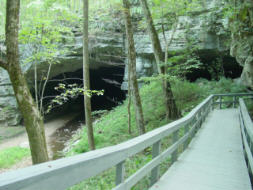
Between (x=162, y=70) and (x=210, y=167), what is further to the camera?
(x=162, y=70)

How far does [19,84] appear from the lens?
473cm

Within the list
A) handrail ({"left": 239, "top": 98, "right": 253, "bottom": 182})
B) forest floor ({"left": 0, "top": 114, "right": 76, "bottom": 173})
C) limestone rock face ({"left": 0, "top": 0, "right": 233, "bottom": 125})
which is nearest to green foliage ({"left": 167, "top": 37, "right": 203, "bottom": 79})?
limestone rock face ({"left": 0, "top": 0, "right": 233, "bottom": 125})

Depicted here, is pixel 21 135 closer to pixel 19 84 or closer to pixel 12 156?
pixel 12 156

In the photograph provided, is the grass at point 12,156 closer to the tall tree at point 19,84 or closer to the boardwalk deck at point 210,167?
the tall tree at point 19,84

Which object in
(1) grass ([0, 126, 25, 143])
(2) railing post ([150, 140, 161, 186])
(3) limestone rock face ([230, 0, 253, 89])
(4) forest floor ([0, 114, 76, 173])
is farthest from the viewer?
(1) grass ([0, 126, 25, 143])

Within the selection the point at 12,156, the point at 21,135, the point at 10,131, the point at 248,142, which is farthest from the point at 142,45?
the point at 248,142

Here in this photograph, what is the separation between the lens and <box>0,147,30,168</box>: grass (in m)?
11.2

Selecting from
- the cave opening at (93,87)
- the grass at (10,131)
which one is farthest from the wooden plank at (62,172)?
the cave opening at (93,87)

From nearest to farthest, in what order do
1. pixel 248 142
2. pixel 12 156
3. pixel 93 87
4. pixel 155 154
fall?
pixel 155 154 < pixel 248 142 < pixel 12 156 < pixel 93 87

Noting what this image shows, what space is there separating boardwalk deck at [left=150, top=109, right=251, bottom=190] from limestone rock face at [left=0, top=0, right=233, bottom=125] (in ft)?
29.0

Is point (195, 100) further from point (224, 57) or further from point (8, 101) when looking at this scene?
point (8, 101)

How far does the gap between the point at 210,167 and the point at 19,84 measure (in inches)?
181

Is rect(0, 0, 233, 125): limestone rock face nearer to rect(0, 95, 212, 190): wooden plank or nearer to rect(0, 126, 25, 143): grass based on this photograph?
rect(0, 126, 25, 143): grass

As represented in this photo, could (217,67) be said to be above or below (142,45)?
below
